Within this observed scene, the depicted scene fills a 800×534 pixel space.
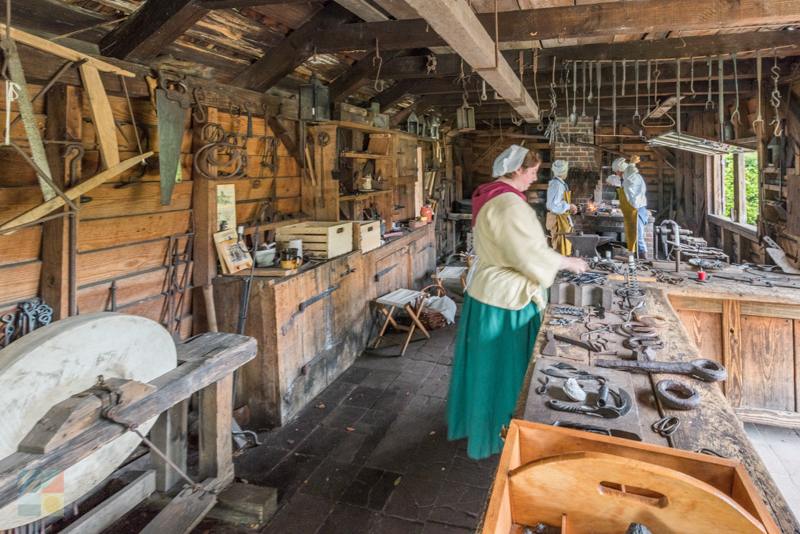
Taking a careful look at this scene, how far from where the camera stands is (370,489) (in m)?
3.23

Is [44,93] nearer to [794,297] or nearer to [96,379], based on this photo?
[96,379]

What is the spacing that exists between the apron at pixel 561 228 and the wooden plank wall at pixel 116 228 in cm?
471

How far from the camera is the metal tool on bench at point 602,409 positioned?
194 cm

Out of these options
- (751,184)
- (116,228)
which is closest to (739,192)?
(751,184)

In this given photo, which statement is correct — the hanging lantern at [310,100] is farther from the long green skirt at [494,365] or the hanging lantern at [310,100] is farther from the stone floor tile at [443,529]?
the stone floor tile at [443,529]

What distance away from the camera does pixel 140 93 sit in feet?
10.5

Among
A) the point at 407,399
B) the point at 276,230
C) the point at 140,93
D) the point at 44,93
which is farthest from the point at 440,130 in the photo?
the point at 44,93

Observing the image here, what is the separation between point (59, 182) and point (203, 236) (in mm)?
1251

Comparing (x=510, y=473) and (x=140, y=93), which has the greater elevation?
(x=140, y=93)

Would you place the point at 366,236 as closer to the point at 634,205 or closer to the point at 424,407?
the point at 424,407

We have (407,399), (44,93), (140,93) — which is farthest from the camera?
(407,399)

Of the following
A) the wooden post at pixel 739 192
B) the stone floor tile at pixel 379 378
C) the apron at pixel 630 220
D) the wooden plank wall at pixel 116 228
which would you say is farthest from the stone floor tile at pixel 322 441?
→ the wooden post at pixel 739 192

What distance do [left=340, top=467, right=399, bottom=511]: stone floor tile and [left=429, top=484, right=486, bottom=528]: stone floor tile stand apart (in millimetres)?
337

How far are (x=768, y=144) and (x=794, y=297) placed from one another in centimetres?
372
